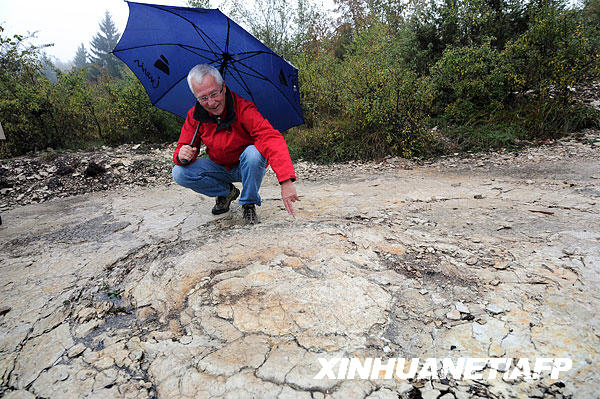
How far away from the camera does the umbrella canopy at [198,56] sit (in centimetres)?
208

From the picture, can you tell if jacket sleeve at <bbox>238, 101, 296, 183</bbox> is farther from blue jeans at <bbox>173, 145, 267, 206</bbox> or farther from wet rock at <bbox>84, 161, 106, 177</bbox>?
wet rock at <bbox>84, 161, 106, 177</bbox>

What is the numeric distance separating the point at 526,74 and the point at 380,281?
5.24 meters

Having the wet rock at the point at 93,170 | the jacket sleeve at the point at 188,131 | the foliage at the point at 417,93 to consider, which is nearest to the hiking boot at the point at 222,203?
the jacket sleeve at the point at 188,131

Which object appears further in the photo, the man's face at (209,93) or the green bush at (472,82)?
the green bush at (472,82)

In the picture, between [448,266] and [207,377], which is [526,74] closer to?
[448,266]

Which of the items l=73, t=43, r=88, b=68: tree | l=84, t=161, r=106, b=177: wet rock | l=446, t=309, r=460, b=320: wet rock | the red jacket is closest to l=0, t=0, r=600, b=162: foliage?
l=84, t=161, r=106, b=177: wet rock

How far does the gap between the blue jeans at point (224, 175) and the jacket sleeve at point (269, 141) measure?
150 millimetres

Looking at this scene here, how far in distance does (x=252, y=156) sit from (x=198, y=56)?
0.85 metres

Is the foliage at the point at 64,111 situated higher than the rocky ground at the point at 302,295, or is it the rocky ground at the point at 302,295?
the foliage at the point at 64,111

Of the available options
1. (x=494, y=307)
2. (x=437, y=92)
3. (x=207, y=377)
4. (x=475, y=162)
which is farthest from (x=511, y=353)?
(x=437, y=92)

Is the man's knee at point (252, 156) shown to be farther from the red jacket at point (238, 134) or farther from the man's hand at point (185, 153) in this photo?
the man's hand at point (185, 153)

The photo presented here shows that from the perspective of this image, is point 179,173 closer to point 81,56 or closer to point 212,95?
point 212,95

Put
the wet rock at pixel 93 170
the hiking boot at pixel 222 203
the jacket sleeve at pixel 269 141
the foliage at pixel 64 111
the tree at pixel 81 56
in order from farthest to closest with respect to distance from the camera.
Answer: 1. the tree at pixel 81 56
2. the foliage at pixel 64 111
3. the wet rock at pixel 93 170
4. the hiking boot at pixel 222 203
5. the jacket sleeve at pixel 269 141

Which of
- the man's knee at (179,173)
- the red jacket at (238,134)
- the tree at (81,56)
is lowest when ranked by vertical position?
the man's knee at (179,173)
